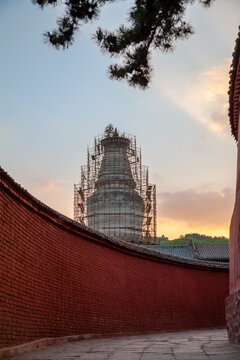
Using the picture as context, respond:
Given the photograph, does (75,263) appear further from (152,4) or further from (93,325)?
(152,4)

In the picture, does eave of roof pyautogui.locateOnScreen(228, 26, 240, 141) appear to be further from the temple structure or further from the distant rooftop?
the distant rooftop

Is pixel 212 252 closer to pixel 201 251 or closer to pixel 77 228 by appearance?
pixel 201 251

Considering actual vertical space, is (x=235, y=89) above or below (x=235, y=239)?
above

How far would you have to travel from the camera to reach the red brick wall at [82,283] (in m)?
8.84

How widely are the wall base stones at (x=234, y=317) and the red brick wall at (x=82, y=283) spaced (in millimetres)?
3715

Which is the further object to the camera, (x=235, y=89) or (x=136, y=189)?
(x=136, y=189)

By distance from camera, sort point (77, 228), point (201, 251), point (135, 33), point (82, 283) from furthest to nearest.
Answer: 1. point (201, 251)
2. point (82, 283)
3. point (77, 228)
4. point (135, 33)

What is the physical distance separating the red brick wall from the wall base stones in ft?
12.2

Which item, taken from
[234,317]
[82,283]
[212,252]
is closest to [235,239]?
[234,317]

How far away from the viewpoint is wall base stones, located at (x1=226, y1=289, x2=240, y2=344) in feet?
30.9

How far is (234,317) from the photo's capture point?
32.5ft

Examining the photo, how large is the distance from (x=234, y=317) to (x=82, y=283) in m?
4.28

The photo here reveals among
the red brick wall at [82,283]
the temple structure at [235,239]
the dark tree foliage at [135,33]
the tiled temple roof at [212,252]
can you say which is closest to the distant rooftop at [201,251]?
the tiled temple roof at [212,252]

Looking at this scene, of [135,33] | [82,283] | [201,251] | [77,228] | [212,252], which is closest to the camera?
[135,33]
